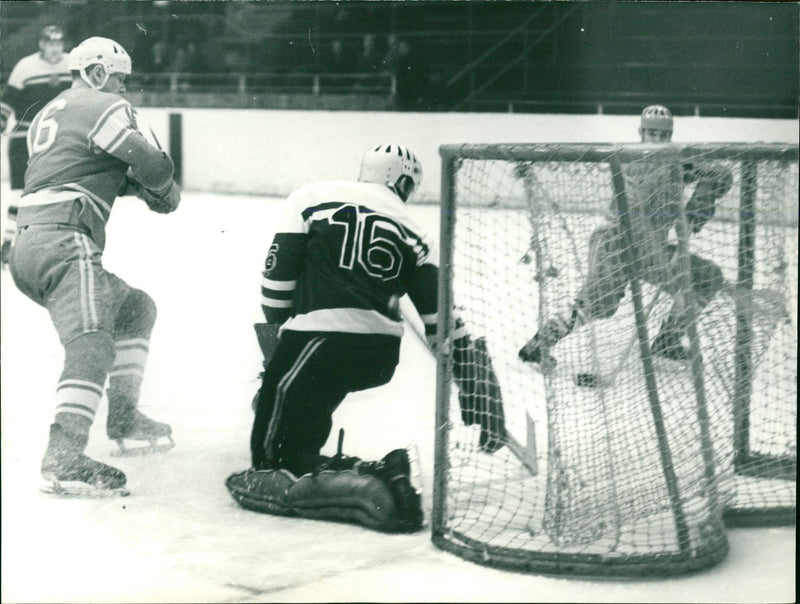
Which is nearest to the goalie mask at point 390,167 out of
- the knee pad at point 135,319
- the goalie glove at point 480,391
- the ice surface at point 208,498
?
the ice surface at point 208,498

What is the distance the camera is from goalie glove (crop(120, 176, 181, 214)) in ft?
11.3

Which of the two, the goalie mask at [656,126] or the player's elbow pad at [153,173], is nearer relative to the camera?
the player's elbow pad at [153,173]

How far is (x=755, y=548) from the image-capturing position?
11.2 feet

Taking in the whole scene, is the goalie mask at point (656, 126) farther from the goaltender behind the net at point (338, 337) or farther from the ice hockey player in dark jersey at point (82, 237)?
the ice hockey player in dark jersey at point (82, 237)

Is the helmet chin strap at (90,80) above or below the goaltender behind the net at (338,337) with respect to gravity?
above

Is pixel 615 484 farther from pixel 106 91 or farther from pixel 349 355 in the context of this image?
pixel 106 91

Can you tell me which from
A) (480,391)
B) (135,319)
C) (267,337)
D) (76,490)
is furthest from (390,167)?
(76,490)

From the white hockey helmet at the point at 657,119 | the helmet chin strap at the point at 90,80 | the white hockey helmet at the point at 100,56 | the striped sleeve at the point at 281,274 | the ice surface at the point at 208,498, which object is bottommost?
the ice surface at the point at 208,498

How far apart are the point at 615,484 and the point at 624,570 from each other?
12.4 inches

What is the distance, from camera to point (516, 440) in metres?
3.76

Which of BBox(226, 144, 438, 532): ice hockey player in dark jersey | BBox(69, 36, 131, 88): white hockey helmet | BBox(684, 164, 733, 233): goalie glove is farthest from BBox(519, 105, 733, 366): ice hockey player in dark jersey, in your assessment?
BBox(69, 36, 131, 88): white hockey helmet

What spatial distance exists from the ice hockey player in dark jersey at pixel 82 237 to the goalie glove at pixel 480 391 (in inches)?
35.8

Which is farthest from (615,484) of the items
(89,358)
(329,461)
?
(89,358)

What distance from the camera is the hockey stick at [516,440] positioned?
359 centimetres
